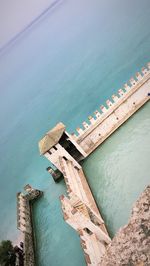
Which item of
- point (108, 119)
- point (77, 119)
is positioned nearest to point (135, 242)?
point (108, 119)

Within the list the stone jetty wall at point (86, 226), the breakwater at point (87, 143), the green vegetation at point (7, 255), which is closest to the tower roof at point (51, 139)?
the breakwater at point (87, 143)

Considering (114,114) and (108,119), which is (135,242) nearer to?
(108,119)

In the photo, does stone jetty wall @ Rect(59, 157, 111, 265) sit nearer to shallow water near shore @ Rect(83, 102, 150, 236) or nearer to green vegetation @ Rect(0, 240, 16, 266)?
shallow water near shore @ Rect(83, 102, 150, 236)

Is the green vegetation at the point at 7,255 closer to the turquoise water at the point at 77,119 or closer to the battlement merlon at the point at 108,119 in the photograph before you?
the turquoise water at the point at 77,119

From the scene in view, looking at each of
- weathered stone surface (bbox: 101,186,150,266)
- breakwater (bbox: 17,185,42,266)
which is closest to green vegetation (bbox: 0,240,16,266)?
breakwater (bbox: 17,185,42,266)

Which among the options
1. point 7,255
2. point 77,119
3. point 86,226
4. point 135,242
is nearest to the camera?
point 135,242

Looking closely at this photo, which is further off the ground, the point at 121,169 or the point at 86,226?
the point at 86,226

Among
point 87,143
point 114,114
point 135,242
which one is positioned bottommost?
point 87,143
